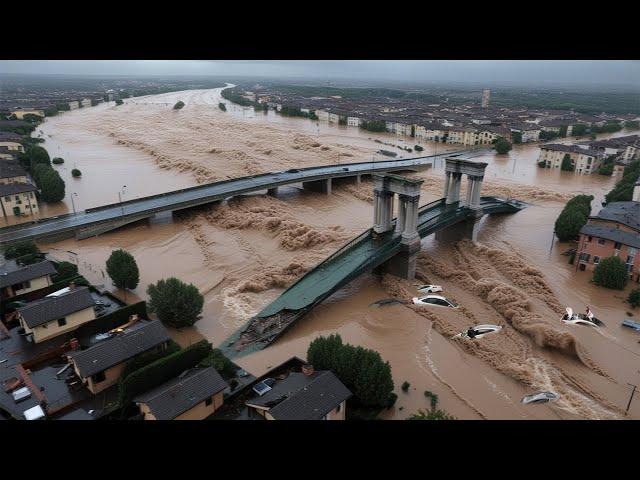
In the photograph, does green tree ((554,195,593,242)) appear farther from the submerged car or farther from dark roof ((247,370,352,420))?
dark roof ((247,370,352,420))

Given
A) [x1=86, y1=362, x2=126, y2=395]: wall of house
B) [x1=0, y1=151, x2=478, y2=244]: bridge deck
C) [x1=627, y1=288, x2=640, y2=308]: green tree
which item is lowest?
[x1=627, y1=288, x2=640, y2=308]: green tree

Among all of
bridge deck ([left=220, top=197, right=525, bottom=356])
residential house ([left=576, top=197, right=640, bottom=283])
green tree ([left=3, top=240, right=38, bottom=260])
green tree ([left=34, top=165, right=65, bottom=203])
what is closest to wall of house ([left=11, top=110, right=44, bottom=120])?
green tree ([left=34, top=165, right=65, bottom=203])

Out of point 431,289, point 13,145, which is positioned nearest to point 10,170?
point 13,145

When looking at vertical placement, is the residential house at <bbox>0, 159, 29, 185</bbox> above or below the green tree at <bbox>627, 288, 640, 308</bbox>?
above

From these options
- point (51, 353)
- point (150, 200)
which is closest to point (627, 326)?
point (51, 353)

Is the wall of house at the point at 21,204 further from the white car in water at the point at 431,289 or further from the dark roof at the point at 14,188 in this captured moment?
the white car in water at the point at 431,289

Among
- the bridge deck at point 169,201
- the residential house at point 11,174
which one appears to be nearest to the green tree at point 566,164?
the bridge deck at point 169,201
